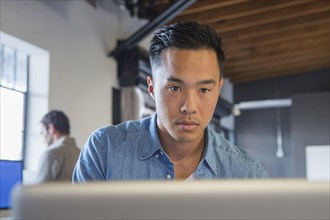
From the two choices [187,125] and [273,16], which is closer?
[187,125]

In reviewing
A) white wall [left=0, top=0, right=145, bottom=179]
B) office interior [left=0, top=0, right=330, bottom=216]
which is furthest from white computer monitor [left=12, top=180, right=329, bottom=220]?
white wall [left=0, top=0, right=145, bottom=179]

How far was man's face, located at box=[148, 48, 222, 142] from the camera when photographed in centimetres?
107

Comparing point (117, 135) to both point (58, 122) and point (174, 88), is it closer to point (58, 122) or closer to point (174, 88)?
point (174, 88)

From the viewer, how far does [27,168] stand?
14.5 ft

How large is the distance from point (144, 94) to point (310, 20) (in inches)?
98.5

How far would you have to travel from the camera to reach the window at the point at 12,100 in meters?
4.14

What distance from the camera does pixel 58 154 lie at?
137 inches

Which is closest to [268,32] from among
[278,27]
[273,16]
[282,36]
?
[278,27]

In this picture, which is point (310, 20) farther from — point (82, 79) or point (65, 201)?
point (65, 201)

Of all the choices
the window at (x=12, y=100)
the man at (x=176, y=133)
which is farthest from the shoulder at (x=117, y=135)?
the window at (x=12, y=100)

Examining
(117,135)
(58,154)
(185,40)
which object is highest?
(185,40)

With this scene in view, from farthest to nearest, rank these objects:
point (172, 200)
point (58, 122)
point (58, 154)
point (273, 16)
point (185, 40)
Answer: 1. point (273, 16)
2. point (58, 122)
3. point (58, 154)
4. point (185, 40)
5. point (172, 200)

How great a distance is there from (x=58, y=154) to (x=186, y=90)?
8.45ft

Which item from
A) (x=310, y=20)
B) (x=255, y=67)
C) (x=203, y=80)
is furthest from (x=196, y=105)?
(x=255, y=67)
